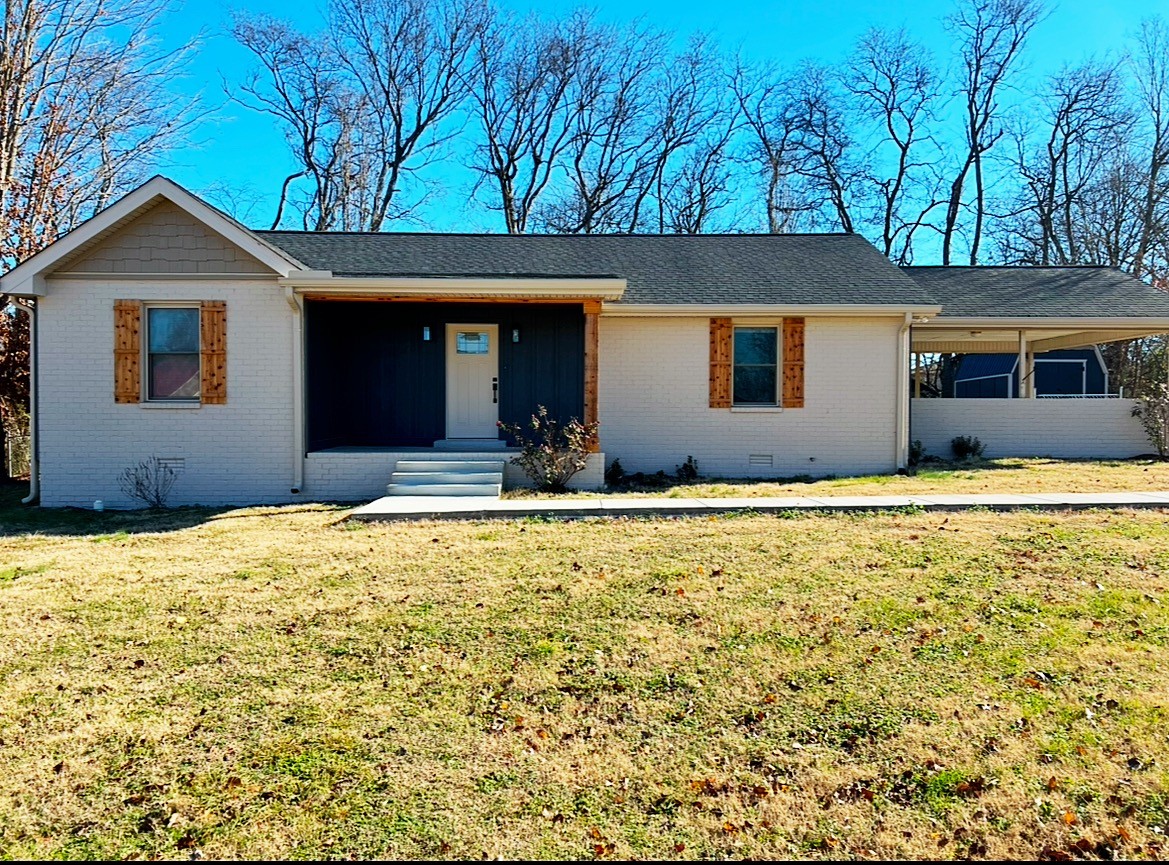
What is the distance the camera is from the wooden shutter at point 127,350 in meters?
9.45

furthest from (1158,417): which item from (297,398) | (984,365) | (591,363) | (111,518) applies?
(111,518)

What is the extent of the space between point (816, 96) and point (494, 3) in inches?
527

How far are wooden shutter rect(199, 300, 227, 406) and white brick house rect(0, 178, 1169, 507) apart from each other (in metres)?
0.03

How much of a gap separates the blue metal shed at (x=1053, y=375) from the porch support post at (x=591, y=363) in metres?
15.1

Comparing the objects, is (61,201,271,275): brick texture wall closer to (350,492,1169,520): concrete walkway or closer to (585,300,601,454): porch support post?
(350,492,1169,520): concrete walkway

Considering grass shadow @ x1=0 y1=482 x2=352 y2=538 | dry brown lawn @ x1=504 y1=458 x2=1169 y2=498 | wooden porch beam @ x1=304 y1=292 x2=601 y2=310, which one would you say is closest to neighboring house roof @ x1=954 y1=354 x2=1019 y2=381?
dry brown lawn @ x1=504 y1=458 x2=1169 y2=498

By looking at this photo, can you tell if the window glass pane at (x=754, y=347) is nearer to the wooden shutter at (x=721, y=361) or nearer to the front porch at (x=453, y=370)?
the wooden shutter at (x=721, y=361)

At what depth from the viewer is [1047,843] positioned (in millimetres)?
2584

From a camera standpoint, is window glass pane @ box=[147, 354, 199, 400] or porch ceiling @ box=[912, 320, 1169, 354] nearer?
window glass pane @ box=[147, 354, 199, 400]

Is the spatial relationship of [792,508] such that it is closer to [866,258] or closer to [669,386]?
[669,386]

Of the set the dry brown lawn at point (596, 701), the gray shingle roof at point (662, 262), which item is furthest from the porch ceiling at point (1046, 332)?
the dry brown lawn at point (596, 701)

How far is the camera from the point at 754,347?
11523 mm

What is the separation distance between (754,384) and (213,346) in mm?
8198

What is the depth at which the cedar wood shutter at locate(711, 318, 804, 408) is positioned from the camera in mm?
11227
